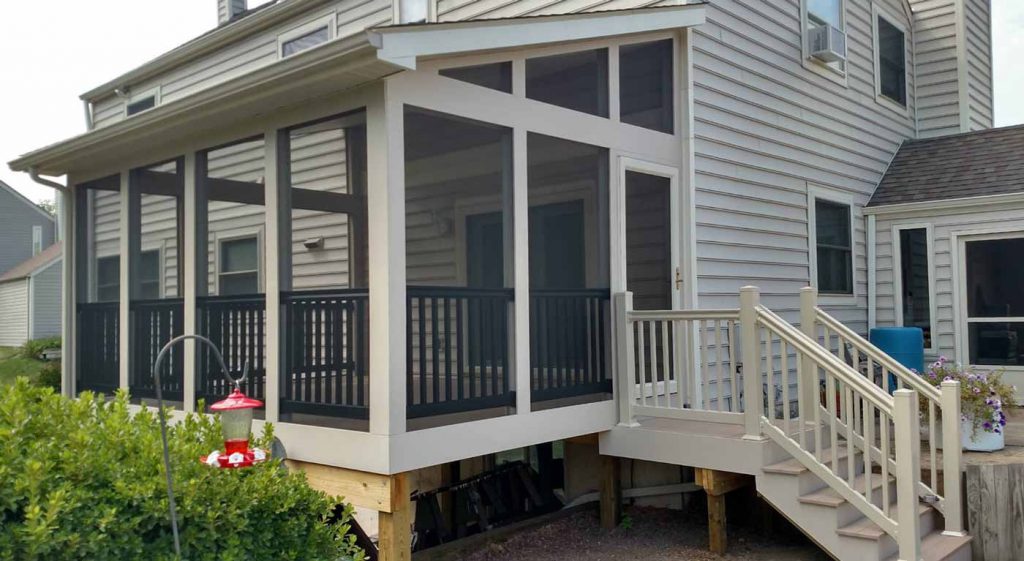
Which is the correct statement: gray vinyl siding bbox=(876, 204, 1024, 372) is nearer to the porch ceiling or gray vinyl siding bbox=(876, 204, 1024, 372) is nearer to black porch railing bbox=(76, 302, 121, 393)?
the porch ceiling

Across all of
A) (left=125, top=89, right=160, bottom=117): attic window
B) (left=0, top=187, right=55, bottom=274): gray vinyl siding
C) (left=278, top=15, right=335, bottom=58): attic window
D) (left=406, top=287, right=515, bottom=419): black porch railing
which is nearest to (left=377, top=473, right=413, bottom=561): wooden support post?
(left=406, top=287, right=515, bottom=419): black porch railing

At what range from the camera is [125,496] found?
306 cm

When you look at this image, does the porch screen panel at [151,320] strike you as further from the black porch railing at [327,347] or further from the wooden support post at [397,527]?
the wooden support post at [397,527]

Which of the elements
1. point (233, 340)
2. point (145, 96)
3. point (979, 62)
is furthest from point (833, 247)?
point (145, 96)

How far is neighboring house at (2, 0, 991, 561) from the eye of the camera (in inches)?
191

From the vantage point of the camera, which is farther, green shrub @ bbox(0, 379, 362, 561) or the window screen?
the window screen

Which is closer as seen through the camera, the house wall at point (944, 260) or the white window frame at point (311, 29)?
the house wall at point (944, 260)

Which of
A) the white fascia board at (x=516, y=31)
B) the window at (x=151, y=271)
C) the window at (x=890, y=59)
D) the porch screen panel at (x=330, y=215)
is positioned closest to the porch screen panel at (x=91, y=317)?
the porch screen panel at (x=330, y=215)

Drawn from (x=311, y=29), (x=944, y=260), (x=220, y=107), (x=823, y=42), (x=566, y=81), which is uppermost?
(x=311, y=29)

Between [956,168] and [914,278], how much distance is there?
4.94 ft

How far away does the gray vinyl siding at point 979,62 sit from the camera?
11.5 meters

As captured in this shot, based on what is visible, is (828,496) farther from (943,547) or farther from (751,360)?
(751,360)

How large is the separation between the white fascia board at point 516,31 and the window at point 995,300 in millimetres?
4578

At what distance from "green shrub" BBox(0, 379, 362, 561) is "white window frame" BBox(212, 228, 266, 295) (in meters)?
7.35
